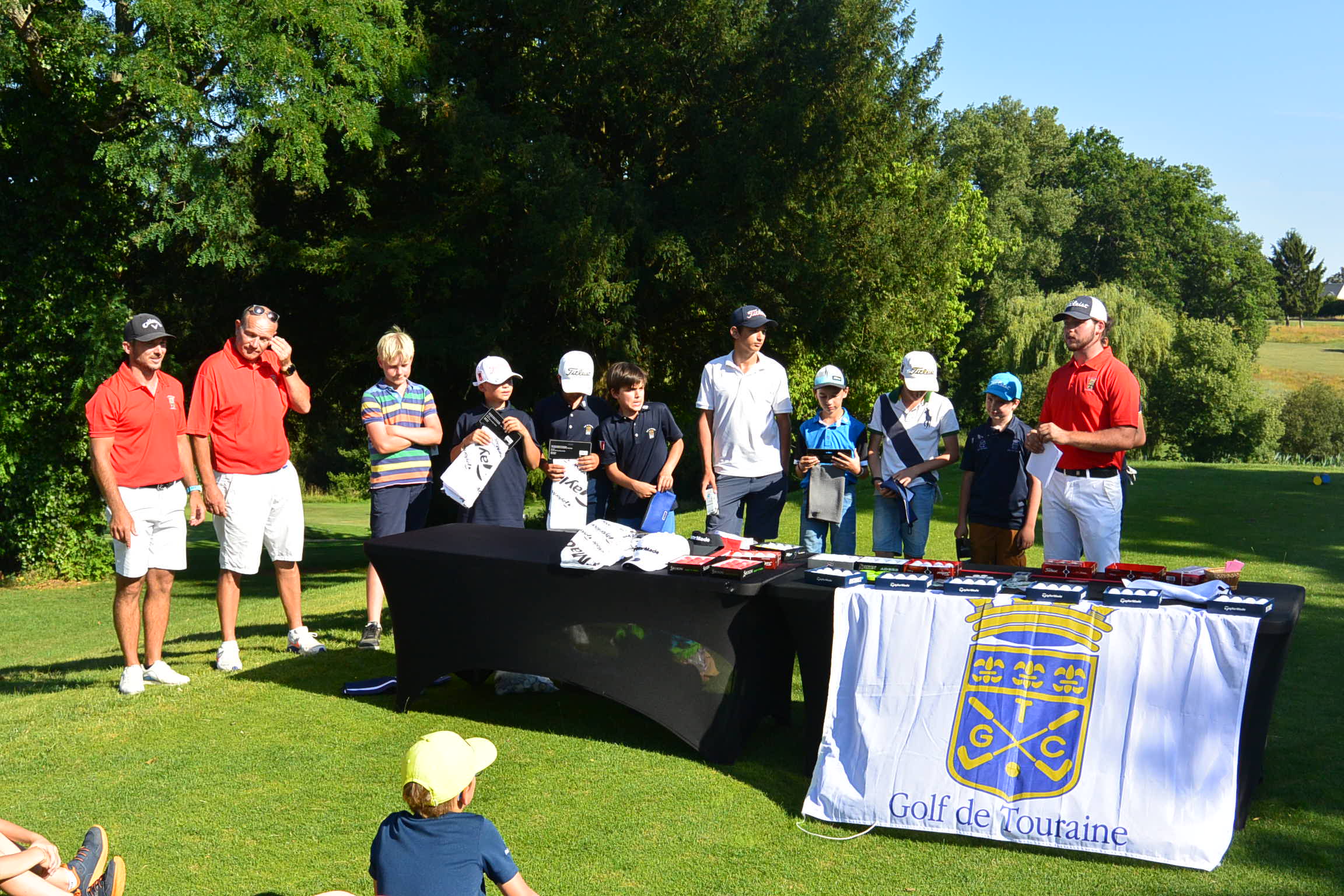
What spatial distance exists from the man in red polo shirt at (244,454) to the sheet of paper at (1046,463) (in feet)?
14.0

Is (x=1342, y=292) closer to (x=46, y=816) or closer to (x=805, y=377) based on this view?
(x=805, y=377)

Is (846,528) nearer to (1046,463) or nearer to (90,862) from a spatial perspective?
(1046,463)

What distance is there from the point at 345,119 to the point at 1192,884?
471 inches

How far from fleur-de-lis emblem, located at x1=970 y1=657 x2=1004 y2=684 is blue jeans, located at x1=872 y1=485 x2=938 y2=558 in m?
2.56

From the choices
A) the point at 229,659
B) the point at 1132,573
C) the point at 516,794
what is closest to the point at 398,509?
the point at 229,659

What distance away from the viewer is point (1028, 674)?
13.8 ft

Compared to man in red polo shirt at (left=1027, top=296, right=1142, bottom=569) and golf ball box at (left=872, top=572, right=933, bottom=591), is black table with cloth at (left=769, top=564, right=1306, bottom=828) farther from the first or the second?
man in red polo shirt at (left=1027, top=296, right=1142, bottom=569)

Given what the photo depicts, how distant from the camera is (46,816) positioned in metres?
4.52

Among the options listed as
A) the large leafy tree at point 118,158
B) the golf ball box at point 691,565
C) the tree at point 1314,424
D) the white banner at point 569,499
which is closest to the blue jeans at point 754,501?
the white banner at point 569,499

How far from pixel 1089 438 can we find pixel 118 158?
434 inches

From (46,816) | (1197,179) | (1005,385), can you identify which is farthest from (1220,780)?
(1197,179)

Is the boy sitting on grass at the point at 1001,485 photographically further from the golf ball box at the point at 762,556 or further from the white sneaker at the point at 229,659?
the white sneaker at the point at 229,659

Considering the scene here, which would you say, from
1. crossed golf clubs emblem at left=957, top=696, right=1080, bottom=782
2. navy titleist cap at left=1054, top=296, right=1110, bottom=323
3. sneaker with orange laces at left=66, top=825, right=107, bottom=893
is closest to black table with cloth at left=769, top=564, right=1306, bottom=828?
crossed golf clubs emblem at left=957, top=696, right=1080, bottom=782

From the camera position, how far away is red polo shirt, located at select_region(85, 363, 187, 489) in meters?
5.97
